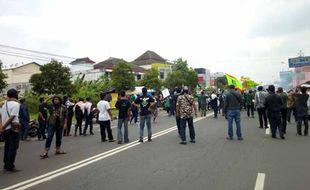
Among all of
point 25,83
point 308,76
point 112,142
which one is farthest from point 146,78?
point 112,142

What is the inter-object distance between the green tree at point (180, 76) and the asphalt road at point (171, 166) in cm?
5593

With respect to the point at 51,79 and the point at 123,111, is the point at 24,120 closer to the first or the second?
the point at 123,111

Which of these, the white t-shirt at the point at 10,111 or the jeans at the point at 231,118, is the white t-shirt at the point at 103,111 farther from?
the white t-shirt at the point at 10,111

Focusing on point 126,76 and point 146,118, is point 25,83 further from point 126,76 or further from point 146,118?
point 146,118

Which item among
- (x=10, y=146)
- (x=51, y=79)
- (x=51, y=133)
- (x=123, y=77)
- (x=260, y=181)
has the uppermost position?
(x=123, y=77)

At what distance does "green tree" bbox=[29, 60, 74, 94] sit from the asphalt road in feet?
99.1

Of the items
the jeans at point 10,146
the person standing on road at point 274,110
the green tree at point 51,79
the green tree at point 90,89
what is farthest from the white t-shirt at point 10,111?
the green tree at point 51,79

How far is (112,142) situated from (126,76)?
43828mm

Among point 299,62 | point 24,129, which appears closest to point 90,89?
point 24,129

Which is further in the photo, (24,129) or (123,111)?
(24,129)

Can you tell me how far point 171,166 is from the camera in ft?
26.4

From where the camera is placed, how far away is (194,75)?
7338 cm

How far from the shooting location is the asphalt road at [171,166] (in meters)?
6.65

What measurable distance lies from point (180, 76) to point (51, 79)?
31.7m
